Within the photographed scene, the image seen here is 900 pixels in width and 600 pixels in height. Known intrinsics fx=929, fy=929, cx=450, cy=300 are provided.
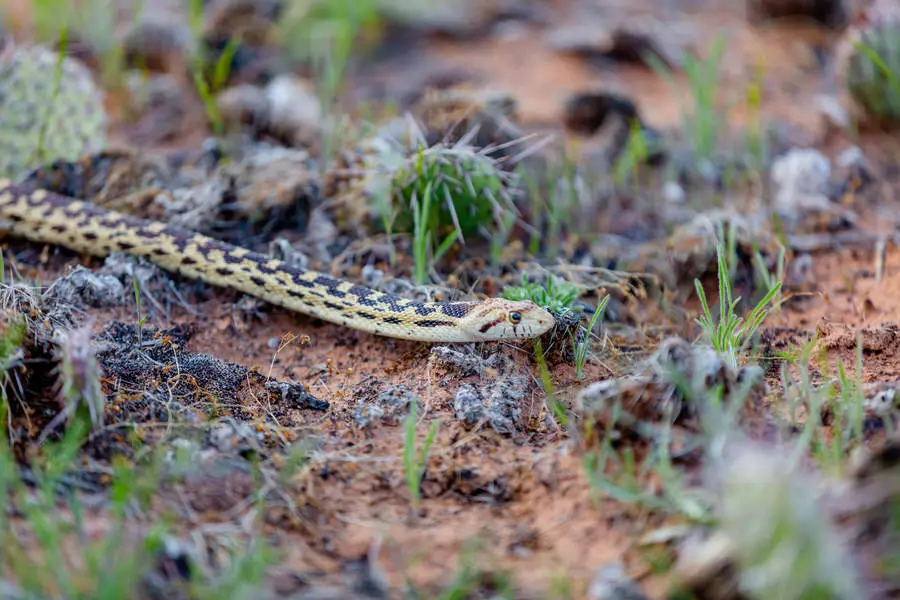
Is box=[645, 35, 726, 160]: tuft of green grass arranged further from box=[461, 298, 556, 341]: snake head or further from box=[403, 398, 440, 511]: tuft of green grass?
box=[403, 398, 440, 511]: tuft of green grass

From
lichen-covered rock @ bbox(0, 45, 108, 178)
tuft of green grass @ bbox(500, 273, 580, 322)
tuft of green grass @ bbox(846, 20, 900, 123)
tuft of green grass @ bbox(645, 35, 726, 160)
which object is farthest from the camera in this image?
tuft of green grass @ bbox(846, 20, 900, 123)

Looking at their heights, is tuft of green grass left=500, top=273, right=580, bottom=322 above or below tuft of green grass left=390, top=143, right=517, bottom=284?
below

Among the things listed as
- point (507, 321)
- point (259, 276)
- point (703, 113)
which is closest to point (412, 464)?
point (507, 321)

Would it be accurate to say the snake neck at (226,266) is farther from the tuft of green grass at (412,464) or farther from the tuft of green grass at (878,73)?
the tuft of green grass at (878,73)

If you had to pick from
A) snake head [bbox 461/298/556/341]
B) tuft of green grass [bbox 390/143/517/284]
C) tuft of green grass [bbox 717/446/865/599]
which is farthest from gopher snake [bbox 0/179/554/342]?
tuft of green grass [bbox 717/446/865/599]

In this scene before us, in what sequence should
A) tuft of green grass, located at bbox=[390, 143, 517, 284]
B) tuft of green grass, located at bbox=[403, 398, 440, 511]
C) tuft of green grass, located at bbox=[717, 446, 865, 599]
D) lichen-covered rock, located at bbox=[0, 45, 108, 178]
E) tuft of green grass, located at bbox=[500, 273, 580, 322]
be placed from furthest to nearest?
1. lichen-covered rock, located at bbox=[0, 45, 108, 178]
2. tuft of green grass, located at bbox=[390, 143, 517, 284]
3. tuft of green grass, located at bbox=[500, 273, 580, 322]
4. tuft of green grass, located at bbox=[403, 398, 440, 511]
5. tuft of green grass, located at bbox=[717, 446, 865, 599]

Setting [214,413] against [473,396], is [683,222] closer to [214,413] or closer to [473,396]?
[473,396]

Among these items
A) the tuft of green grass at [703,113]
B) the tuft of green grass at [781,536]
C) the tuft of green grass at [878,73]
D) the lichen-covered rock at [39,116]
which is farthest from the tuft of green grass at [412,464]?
the tuft of green grass at [878,73]

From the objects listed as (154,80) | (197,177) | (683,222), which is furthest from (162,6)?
(683,222)

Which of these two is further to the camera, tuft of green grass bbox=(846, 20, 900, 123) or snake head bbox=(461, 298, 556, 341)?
tuft of green grass bbox=(846, 20, 900, 123)
